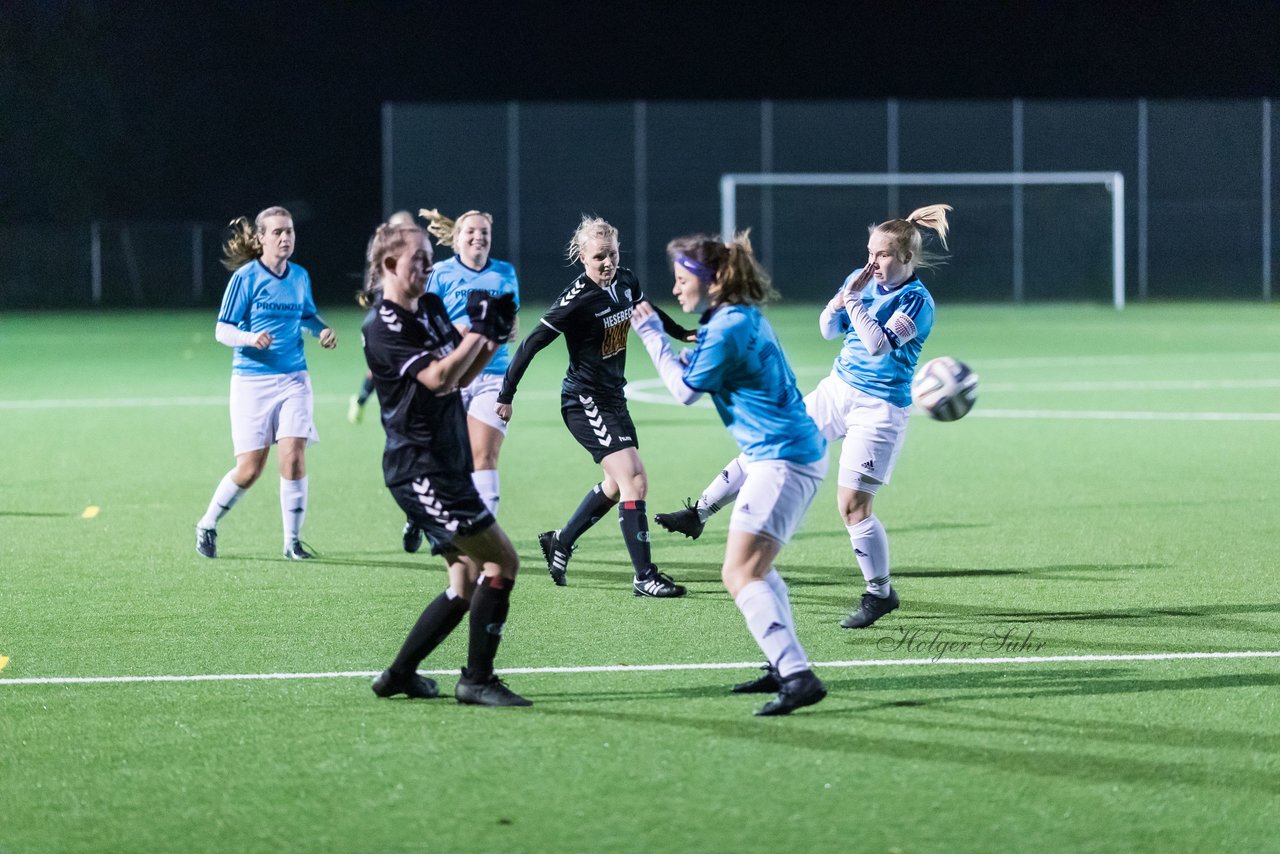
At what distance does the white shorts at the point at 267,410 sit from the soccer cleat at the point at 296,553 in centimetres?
58

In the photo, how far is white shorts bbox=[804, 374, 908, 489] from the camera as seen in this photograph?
26.6 ft

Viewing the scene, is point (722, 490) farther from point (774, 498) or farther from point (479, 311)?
point (479, 311)

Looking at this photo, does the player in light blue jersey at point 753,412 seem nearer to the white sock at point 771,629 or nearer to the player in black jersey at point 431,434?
the white sock at point 771,629

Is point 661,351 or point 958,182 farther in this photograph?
point 958,182

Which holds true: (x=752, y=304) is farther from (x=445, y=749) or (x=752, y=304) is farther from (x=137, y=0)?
(x=137, y=0)

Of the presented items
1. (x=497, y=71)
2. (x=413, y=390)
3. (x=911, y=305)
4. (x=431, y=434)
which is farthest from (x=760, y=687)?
(x=497, y=71)

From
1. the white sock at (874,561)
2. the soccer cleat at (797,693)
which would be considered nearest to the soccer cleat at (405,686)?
the soccer cleat at (797,693)

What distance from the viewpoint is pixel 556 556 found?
912 centimetres

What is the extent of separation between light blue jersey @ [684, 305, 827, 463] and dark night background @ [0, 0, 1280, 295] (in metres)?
41.6

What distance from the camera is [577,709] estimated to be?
642 cm

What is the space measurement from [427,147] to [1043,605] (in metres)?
32.0

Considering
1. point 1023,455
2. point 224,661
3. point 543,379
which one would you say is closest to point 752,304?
point 224,661

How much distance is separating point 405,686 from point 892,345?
2.81m

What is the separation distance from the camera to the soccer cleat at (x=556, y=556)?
9062 mm
